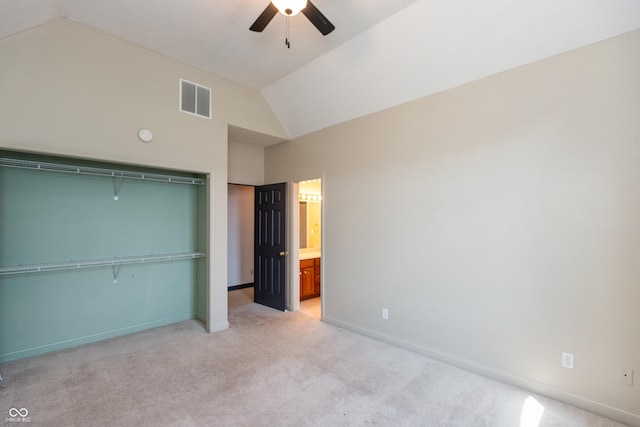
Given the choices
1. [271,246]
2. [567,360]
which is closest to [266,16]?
[271,246]

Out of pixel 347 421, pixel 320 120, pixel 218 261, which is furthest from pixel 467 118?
pixel 218 261

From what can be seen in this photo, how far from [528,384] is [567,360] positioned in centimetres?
39

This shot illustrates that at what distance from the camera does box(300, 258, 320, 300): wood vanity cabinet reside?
5.08m

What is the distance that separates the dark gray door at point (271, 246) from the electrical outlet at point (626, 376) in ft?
12.3

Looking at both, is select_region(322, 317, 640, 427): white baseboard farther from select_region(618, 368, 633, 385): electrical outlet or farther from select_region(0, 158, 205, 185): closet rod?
select_region(0, 158, 205, 185): closet rod

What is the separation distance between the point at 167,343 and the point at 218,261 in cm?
110

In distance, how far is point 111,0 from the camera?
259cm

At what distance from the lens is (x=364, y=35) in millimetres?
2957

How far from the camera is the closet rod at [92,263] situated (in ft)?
9.42

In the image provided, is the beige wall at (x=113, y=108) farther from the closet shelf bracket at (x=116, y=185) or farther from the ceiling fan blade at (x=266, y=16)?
the ceiling fan blade at (x=266, y=16)

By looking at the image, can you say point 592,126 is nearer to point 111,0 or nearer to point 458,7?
point 458,7

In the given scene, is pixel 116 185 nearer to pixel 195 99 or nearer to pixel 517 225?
pixel 195 99

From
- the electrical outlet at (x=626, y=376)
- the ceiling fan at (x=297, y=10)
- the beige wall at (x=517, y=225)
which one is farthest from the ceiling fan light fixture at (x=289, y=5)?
the electrical outlet at (x=626, y=376)

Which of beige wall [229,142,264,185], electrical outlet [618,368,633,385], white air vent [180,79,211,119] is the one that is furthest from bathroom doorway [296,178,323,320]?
electrical outlet [618,368,633,385]
